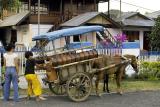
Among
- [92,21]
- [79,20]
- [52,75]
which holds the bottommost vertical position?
[52,75]

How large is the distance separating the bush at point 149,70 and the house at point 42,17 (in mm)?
12739

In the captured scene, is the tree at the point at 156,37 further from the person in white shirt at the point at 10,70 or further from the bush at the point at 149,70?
the person in white shirt at the point at 10,70

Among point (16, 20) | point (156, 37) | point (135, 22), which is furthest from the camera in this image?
point (135, 22)

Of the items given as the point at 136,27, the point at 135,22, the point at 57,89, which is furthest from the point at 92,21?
the point at 57,89

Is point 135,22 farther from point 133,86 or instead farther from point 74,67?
point 74,67

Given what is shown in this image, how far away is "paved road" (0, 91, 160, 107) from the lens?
1272 cm

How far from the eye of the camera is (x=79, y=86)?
533 inches

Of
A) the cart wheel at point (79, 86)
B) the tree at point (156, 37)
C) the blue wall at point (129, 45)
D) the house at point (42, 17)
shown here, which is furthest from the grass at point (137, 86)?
the house at point (42, 17)

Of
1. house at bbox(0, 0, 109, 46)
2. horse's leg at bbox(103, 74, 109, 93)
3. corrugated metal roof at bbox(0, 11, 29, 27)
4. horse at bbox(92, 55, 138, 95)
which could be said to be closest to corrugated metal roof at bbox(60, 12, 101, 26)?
house at bbox(0, 0, 109, 46)

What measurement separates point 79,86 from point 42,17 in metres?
21.3

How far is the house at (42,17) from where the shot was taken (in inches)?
1330

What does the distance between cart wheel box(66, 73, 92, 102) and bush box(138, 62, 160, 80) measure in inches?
277

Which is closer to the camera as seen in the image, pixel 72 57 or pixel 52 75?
pixel 52 75

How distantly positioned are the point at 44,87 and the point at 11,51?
11.0 feet
